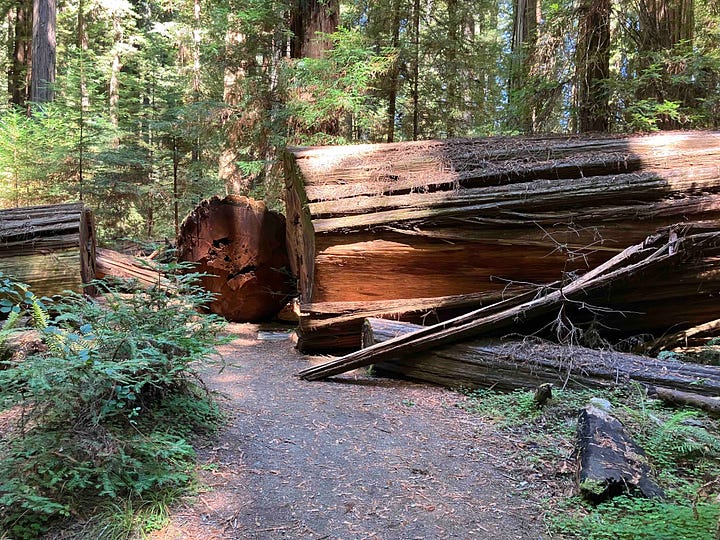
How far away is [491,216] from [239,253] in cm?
435

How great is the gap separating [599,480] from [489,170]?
460 cm

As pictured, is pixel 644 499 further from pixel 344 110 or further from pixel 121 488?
pixel 344 110

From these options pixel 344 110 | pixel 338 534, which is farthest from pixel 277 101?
pixel 338 534

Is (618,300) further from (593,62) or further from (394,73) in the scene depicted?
(394,73)

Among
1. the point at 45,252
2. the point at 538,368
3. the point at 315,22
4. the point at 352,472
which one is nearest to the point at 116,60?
the point at 315,22

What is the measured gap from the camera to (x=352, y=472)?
10.6 ft

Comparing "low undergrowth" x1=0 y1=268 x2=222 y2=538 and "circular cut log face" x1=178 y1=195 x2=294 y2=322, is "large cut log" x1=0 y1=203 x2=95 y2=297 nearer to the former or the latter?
"circular cut log face" x1=178 y1=195 x2=294 y2=322

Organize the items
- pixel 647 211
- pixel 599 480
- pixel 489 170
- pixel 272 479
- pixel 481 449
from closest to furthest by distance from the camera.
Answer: pixel 599 480 < pixel 272 479 < pixel 481 449 < pixel 647 211 < pixel 489 170

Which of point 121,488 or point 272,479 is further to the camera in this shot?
point 272,479

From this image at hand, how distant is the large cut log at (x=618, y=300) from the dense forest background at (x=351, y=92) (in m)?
3.27

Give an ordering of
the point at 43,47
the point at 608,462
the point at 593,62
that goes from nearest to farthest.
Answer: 1. the point at 608,462
2. the point at 593,62
3. the point at 43,47

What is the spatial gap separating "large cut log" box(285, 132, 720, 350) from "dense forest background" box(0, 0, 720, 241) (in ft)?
7.19

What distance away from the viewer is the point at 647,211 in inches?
238

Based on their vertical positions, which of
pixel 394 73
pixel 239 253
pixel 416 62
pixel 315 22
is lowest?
pixel 239 253
